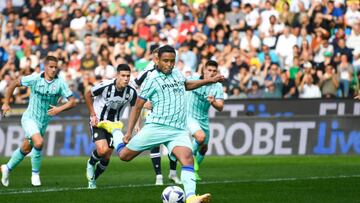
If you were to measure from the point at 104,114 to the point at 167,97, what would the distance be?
3.40 meters

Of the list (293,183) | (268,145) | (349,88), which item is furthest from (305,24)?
(293,183)

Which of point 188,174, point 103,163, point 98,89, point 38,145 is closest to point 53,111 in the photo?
point 38,145

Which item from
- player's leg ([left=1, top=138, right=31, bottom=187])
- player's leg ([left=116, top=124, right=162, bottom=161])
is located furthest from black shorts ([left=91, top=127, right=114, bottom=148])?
player's leg ([left=116, top=124, right=162, bottom=161])

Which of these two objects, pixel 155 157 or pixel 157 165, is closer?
pixel 157 165

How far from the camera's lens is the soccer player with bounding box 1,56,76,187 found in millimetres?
17953

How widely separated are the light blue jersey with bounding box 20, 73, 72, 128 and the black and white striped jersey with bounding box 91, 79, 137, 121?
3.70 ft

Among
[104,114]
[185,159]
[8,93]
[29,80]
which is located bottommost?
[185,159]

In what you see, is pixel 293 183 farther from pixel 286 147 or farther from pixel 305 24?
pixel 305 24

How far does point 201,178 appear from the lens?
19.2 metres

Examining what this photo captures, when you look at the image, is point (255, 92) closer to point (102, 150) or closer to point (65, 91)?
point (65, 91)

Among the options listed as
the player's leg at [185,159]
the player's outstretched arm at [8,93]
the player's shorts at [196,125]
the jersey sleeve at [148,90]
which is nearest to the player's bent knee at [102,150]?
the player's outstretched arm at [8,93]

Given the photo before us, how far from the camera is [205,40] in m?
29.9

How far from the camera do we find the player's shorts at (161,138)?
13984 millimetres

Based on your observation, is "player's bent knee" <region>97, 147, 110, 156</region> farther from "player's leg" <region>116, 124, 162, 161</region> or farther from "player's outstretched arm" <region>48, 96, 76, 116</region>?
"player's leg" <region>116, 124, 162, 161</region>
